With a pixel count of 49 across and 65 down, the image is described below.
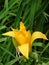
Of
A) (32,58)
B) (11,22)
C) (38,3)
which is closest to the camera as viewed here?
(32,58)

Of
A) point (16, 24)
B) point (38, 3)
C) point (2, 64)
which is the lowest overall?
point (2, 64)

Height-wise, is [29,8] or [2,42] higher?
[29,8]

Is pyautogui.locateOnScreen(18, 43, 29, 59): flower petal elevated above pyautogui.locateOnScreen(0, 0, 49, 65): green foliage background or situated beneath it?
elevated above

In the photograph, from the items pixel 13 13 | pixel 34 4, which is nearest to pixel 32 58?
pixel 34 4

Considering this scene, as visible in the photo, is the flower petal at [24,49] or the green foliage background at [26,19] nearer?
the flower petal at [24,49]

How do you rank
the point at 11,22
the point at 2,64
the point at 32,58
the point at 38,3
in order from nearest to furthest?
the point at 32,58
the point at 2,64
the point at 38,3
the point at 11,22

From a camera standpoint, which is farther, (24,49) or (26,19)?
(26,19)

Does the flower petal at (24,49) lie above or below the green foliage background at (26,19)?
above

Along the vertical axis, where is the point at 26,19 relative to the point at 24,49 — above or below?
below

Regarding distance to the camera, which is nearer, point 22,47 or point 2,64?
point 22,47

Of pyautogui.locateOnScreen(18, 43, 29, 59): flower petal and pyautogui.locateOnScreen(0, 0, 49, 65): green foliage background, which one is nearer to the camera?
pyautogui.locateOnScreen(18, 43, 29, 59): flower petal

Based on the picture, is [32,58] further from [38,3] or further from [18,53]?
[38,3]
